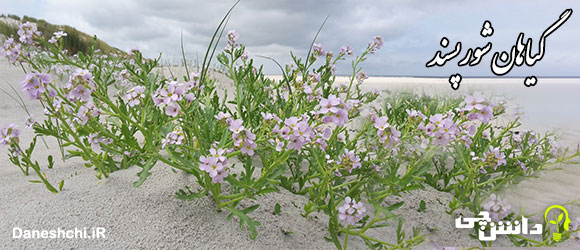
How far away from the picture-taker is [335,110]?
165cm

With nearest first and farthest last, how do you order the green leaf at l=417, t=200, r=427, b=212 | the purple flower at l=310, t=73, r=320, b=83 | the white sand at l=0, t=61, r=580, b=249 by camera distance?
the white sand at l=0, t=61, r=580, b=249
the green leaf at l=417, t=200, r=427, b=212
the purple flower at l=310, t=73, r=320, b=83

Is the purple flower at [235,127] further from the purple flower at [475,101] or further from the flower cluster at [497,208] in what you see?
the flower cluster at [497,208]

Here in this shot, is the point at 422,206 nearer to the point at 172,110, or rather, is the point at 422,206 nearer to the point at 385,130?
the point at 385,130

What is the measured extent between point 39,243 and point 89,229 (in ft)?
0.73

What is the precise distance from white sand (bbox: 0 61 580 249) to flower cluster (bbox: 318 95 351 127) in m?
0.79

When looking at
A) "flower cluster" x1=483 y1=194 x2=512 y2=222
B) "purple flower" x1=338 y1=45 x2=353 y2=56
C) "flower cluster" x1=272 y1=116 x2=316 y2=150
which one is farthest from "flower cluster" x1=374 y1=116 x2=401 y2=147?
"purple flower" x1=338 y1=45 x2=353 y2=56

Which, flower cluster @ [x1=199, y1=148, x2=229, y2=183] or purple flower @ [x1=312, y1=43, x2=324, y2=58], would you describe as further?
purple flower @ [x1=312, y1=43, x2=324, y2=58]

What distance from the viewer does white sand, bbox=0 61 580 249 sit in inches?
81.7

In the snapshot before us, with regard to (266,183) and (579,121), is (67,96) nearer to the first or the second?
(266,183)

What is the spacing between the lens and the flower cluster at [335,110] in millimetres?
1665

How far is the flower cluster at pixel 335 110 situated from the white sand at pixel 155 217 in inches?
31.1

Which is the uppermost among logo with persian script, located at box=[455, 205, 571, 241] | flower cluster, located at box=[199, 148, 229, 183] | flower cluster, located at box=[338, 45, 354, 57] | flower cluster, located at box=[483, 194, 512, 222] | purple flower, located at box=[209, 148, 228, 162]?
flower cluster, located at box=[338, 45, 354, 57]

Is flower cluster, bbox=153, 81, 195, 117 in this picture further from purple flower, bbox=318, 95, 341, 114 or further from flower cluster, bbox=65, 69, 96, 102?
purple flower, bbox=318, 95, 341, 114

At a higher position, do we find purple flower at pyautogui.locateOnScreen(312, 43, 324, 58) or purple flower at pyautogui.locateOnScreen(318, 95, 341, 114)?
purple flower at pyautogui.locateOnScreen(312, 43, 324, 58)
